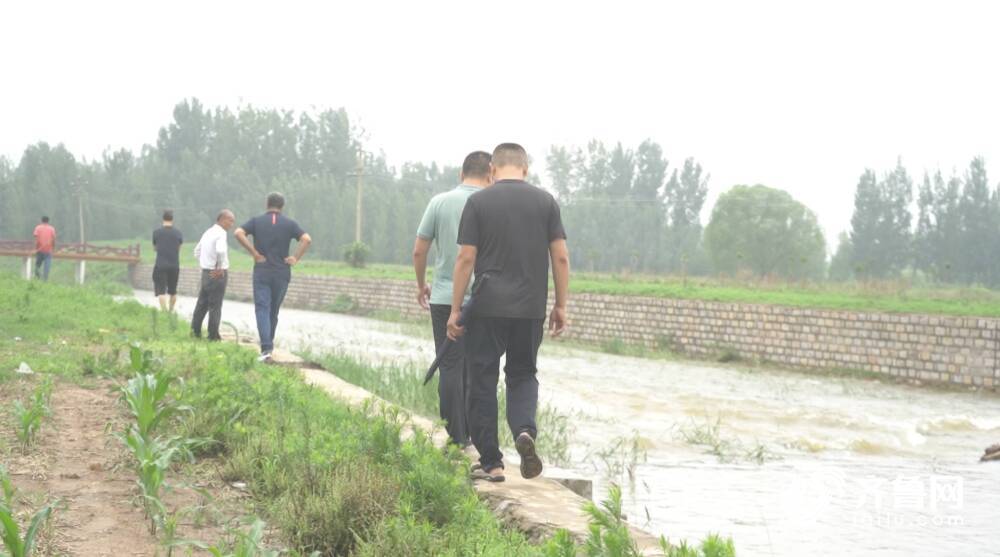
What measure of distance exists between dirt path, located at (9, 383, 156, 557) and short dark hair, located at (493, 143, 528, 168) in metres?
2.45

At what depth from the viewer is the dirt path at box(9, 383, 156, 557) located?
4.52 metres

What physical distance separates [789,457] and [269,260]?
5348 millimetres

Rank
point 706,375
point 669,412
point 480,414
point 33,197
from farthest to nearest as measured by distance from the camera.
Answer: point 33,197, point 706,375, point 669,412, point 480,414

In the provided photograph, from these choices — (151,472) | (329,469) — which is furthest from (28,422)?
(329,469)

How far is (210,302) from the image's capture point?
43.8 ft

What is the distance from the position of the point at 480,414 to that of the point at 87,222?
102965 millimetres

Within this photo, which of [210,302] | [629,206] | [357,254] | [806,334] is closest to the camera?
[210,302]

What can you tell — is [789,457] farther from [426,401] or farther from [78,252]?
[78,252]

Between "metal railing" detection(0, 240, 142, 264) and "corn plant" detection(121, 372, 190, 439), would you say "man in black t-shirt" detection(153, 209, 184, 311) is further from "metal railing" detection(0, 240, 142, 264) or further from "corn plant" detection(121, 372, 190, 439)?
"metal railing" detection(0, 240, 142, 264)

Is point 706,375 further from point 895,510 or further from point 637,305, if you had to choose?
point 895,510

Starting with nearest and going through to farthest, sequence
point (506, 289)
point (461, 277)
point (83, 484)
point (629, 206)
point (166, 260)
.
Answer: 1. point (83, 484)
2. point (506, 289)
3. point (461, 277)
4. point (166, 260)
5. point (629, 206)

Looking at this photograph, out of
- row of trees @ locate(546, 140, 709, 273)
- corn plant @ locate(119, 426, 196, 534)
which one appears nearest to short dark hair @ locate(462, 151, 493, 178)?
corn plant @ locate(119, 426, 196, 534)

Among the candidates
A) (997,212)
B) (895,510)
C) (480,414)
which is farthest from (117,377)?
(997,212)

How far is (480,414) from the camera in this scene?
6074mm
